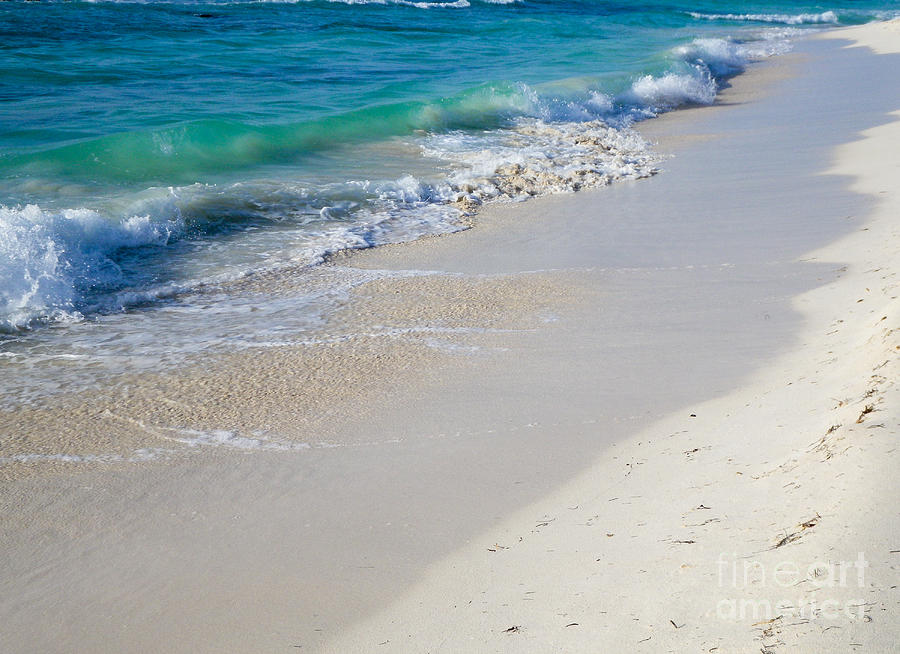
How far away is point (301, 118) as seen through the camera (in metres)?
11.8

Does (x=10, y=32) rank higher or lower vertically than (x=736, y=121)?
higher

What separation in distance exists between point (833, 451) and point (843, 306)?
95.9 inches

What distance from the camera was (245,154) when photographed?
10031 mm

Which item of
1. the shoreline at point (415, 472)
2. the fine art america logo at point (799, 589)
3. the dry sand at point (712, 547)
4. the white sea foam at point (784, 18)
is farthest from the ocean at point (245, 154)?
the white sea foam at point (784, 18)

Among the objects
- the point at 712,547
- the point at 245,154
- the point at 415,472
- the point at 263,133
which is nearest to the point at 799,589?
the point at 712,547

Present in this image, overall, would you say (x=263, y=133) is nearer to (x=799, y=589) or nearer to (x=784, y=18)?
(x=799, y=589)

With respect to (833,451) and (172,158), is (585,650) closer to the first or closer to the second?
(833,451)

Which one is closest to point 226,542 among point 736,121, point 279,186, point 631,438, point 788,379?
point 631,438

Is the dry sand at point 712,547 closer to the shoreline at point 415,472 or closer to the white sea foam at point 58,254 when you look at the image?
the shoreline at point 415,472

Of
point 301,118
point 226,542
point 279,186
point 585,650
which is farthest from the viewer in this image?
point 301,118

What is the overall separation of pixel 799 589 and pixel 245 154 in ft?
30.1

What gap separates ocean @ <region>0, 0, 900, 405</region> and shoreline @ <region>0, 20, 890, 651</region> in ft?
3.25

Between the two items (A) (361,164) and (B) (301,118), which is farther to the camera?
(B) (301,118)

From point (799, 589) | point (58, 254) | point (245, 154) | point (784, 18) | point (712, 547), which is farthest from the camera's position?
point (784, 18)
